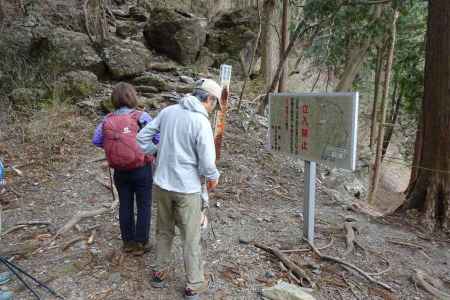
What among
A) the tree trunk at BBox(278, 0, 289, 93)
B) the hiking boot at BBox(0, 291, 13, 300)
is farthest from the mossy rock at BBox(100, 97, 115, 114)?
the hiking boot at BBox(0, 291, 13, 300)

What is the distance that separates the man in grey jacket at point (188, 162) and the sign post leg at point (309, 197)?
1.40 m

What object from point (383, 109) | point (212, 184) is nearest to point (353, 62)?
point (383, 109)

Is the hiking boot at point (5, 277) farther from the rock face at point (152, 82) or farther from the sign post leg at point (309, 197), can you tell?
the rock face at point (152, 82)

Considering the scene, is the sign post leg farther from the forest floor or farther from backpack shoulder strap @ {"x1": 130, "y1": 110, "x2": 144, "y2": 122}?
backpack shoulder strap @ {"x1": 130, "y1": 110, "x2": 144, "y2": 122}

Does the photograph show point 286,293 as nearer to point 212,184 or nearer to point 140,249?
point 212,184

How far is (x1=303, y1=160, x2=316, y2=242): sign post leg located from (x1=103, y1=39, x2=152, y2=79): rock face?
7.39m

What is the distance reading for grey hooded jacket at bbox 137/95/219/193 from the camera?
2555 mm

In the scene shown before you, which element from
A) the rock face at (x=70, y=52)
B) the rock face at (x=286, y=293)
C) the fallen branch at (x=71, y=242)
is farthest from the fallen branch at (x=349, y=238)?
the rock face at (x=70, y=52)

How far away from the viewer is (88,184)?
546 centimetres

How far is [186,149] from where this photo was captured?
260 cm

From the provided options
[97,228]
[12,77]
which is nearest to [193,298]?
[97,228]

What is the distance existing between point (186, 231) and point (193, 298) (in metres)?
0.59

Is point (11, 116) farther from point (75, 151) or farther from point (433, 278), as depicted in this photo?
point (433, 278)

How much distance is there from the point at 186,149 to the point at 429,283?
283 cm
